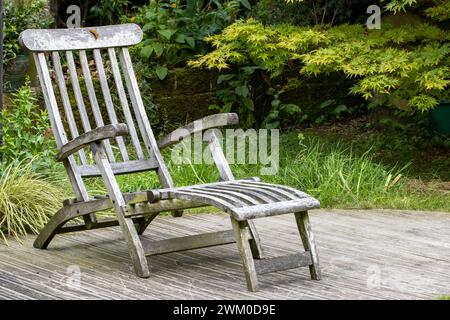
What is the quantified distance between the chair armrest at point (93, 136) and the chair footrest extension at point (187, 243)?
55 centimetres

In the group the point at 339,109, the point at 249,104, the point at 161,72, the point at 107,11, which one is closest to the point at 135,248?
the point at 161,72

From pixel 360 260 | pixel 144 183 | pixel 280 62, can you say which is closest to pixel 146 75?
pixel 280 62

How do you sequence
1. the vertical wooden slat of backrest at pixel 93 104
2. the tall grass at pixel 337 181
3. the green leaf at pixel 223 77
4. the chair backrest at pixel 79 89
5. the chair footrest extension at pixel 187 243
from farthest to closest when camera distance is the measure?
the green leaf at pixel 223 77 → the tall grass at pixel 337 181 → the vertical wooden slat of backrest at pixel 93 104 → the chair backrest at pixel 79 89 → the chair footrest extension at pixel 187 243

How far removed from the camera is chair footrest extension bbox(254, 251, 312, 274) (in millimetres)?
4158

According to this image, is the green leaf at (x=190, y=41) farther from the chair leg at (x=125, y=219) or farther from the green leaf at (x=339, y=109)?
the chair leg at (x=125, y=219)

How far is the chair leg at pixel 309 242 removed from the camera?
4277 mm

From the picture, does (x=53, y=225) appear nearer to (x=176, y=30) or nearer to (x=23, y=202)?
(x=23, y=202)

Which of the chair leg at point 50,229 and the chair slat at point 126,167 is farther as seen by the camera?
the chair slat at point 126,167

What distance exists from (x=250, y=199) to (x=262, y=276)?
0.45 m

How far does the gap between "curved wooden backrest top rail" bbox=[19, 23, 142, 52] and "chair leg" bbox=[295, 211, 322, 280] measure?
1599 mm

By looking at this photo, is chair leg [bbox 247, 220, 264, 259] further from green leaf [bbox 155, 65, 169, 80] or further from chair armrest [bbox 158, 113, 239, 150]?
green leaf [bbox 155, 65, 169, 80]

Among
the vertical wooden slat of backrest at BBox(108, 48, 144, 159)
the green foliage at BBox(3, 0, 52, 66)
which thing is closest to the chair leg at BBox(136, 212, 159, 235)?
the vertical wooden slat of backrest at BBox(108, 48, 144, 159)

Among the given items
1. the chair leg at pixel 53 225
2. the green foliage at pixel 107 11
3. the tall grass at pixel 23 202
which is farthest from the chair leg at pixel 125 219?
the green foliage at pixel 107 11

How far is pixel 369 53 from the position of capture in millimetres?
6770
